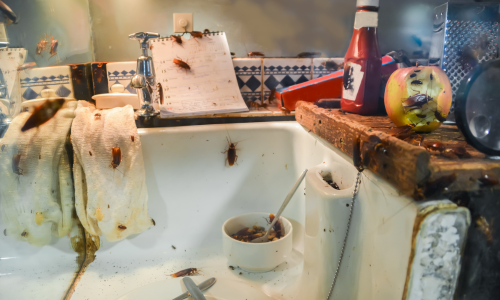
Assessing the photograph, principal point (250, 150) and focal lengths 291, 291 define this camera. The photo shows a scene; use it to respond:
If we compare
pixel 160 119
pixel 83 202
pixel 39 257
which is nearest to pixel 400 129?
pixel 160 119

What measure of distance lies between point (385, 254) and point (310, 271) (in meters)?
0.24

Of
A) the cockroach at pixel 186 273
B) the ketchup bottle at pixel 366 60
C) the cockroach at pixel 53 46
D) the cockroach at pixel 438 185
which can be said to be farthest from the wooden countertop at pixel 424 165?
the cockroach at pixel 53 46

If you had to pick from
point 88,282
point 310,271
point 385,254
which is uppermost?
point 385,254

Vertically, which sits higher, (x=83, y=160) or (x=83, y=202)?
(x=83, y=160)

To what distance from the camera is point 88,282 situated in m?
0.80

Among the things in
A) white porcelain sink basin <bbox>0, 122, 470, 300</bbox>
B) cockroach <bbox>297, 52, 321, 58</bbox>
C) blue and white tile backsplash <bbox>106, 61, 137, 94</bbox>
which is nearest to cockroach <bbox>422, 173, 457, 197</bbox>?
white porcelain sink basin <bbox>0, 122, 470, 300</bbox>

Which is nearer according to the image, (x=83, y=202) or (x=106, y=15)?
(x=83, y=202)

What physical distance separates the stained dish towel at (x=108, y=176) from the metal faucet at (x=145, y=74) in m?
0.10

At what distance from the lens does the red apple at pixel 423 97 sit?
1.65 ft

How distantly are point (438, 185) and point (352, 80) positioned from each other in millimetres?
389

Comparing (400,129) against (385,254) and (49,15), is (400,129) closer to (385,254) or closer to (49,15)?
(385,254)

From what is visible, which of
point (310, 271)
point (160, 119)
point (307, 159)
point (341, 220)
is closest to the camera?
point (341, 220)

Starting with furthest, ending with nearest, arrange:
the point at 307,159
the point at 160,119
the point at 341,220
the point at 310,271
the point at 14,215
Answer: the point at 160,119
the point at 307,159
the point at 14,215
the point at 310,271
the point at 341,220

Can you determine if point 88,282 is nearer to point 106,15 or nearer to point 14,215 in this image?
point 14,215
